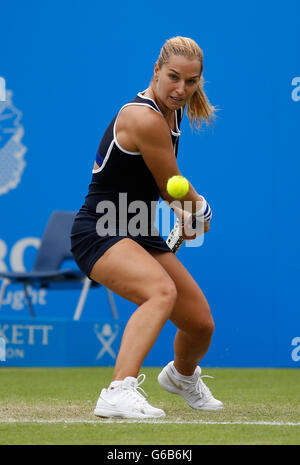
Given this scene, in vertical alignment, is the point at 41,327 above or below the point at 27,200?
below

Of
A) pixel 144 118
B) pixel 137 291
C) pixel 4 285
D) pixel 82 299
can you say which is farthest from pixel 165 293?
pixel 4 285

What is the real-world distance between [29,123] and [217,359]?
6.34 ft

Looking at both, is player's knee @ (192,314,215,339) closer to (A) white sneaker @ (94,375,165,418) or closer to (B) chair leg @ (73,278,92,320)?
(A) white sneaker @ (94,375,165,418)

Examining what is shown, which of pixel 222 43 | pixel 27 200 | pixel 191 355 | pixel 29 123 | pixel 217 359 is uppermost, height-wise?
pixel 222 43

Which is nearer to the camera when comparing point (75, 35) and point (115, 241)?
point (115, 241)

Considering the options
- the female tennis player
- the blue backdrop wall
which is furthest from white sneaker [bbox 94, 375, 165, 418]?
the blue backdrop wall

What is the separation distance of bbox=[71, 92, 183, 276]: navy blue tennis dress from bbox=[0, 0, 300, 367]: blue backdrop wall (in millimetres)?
2556

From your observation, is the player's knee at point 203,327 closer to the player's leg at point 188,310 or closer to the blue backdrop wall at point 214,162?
the player's leg at point 188,310

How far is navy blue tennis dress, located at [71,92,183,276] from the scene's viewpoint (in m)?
2.83

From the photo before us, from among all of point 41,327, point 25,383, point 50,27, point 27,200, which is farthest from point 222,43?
point 25,383

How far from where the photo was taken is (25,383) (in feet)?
14.7

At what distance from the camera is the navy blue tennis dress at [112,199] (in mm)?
2832

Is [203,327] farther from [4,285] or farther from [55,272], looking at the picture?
[4,285]
